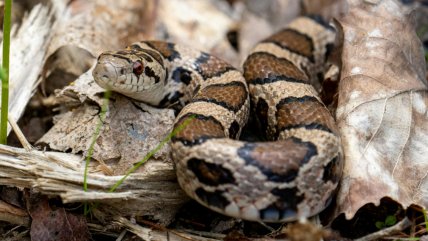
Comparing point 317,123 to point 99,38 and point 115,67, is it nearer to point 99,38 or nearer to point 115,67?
point 115,67

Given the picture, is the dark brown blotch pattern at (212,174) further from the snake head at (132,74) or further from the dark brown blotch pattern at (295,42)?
the dark brown blotch pattern at (295,42)

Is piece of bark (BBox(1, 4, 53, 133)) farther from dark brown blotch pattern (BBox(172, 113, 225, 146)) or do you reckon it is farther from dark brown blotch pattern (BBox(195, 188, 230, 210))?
dark brown blotch pattern (BBox(195, 188, 230, 210))

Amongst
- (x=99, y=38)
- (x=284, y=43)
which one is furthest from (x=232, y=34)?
(x=99, y=38)

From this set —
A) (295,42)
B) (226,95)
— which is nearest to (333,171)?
(226,95)

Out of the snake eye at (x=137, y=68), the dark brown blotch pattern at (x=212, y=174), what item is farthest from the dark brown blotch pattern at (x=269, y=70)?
the dark brown blotch pattern at (x=212, y=174)

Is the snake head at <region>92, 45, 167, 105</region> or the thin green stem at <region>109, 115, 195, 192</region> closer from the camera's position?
the thin green stem at <region>109, 115, 195, 192</region>

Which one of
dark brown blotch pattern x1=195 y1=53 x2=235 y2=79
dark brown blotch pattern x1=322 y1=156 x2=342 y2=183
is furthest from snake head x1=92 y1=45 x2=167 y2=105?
dark brown blotch pattern x1=322 y1=156 x2=342 y2=183
